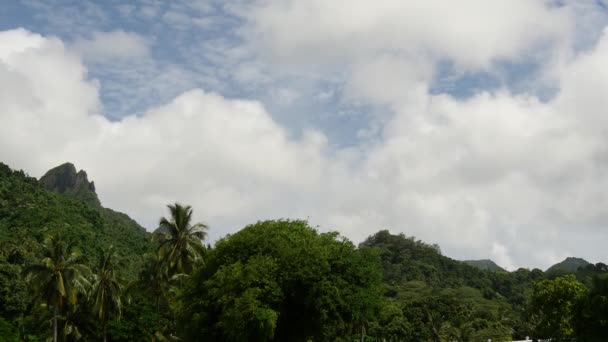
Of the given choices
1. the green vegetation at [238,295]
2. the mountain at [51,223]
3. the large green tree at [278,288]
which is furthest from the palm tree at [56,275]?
the mountain at [51,223]

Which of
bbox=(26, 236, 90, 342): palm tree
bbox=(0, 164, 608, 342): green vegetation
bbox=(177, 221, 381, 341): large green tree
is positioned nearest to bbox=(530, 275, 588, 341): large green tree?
bbox=(0, 164, 608, 342): green vegetation

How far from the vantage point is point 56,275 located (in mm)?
49344

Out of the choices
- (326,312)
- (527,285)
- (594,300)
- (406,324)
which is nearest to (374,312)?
(326,312)

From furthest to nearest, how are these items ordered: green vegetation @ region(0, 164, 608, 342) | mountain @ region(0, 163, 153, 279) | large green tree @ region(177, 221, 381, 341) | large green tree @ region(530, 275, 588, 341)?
mountain @ region(0, 163, 153, 279), large green tree @ region(530, 275, 588, 341), green vegetation @ region(0, 164, 608, 342), large green tree @ region(177, 221, 381, 341)

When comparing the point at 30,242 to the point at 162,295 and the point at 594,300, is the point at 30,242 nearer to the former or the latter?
the point at 162,295

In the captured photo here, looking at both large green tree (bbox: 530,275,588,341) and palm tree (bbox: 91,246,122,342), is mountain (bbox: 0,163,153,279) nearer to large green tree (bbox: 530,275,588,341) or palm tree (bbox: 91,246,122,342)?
palm tree (bbox: 91,246,122,342)

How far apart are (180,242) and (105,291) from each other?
9043 millimetres

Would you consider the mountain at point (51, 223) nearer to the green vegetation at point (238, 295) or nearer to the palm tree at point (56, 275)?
the green vegetation at point (238, 295)

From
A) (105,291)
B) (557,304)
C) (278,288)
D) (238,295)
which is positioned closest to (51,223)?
(105,291)

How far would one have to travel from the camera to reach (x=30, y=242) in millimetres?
86000

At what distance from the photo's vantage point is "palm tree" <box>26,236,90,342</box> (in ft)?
161

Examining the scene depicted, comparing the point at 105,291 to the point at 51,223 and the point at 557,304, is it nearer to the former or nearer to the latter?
the point at 557,304

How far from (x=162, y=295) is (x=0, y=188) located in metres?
90.6

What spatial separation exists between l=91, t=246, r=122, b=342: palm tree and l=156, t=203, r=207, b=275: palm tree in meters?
5.83
